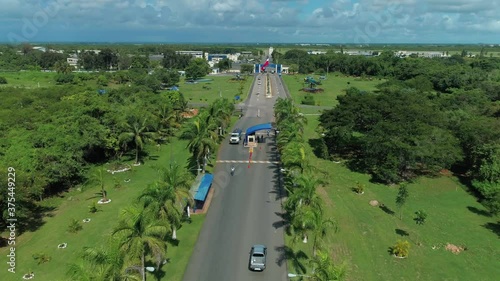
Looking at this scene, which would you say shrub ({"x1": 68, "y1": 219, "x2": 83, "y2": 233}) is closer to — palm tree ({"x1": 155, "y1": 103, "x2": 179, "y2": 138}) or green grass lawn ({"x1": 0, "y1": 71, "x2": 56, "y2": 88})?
palm tree ({"x1": 155, "y1": 103, "x2": 179, "y2": 138})

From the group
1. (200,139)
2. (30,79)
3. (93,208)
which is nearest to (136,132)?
(200,139)

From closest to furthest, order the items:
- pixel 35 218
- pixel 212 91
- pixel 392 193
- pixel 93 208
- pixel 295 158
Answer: pixel 295 158, pixel 35 218, pixel 93 208, pixel 392 193, pixel 212 91

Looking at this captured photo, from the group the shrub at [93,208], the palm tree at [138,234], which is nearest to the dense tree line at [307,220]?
the palm tree at [138,234]

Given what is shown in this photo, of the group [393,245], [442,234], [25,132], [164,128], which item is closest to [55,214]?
[25,132]

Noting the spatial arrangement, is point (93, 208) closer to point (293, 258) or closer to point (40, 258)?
point (40, 258)

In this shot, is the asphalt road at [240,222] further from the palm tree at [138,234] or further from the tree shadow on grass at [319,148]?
the tree shadow on grass at [319,148]

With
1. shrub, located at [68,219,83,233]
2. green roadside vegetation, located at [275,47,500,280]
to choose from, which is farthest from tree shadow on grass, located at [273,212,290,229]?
shrub, located at [68,219,83,233]

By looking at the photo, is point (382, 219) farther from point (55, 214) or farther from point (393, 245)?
point (55, 214)
